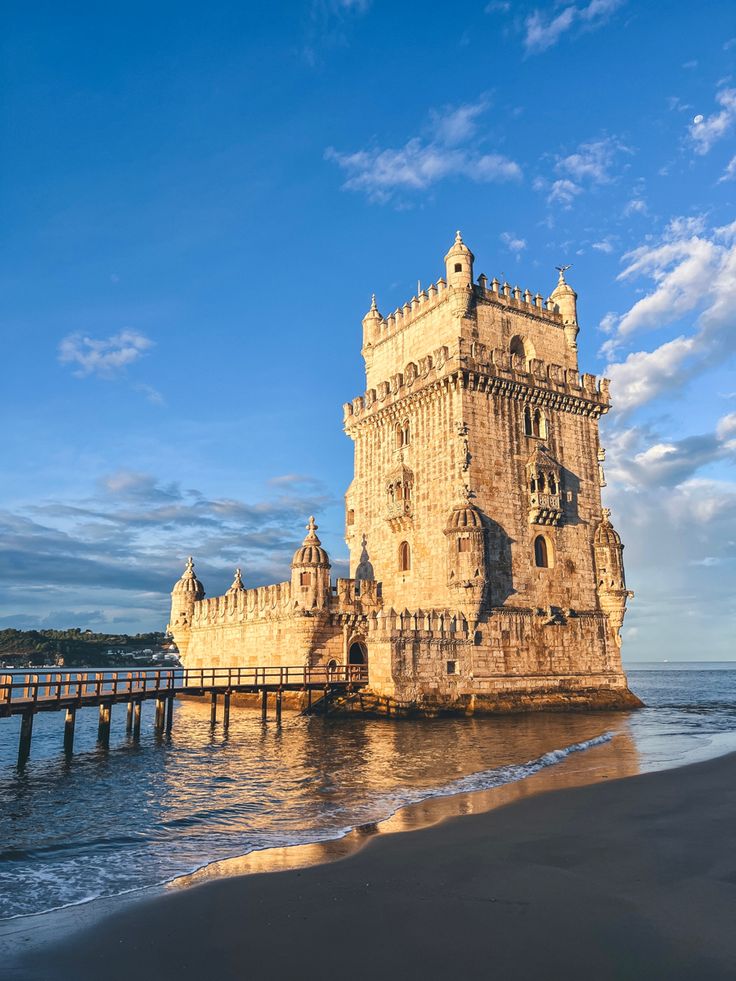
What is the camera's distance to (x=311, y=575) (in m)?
36.2

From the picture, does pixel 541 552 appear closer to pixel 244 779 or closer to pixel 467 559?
pixel 467 559

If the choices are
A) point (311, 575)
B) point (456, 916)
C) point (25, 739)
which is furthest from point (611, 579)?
point (456, 916)

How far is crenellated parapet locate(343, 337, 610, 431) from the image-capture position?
35.1 meters

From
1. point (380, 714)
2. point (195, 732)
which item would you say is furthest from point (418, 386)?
point (195, 732)

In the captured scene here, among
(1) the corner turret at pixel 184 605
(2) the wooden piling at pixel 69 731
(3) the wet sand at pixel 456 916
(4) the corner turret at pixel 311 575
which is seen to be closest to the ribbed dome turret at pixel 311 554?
(4) the corner turret at pixel 311 575

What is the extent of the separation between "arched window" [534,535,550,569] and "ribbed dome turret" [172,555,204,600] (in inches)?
1075

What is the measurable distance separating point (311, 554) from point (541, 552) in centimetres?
1157

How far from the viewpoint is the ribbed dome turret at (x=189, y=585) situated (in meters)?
52.4

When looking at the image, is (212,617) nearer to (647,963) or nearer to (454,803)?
(454,803)

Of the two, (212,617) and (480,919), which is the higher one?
(212,617)

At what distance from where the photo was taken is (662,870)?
381 inches

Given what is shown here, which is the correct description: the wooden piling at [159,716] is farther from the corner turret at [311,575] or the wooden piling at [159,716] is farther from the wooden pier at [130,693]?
the corner turret at [311,575]

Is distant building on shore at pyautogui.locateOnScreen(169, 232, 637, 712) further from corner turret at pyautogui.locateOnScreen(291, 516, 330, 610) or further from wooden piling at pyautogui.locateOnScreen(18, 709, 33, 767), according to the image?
wooden piling at pyautogui.locateOnScreen(18, 709, 33, 767)

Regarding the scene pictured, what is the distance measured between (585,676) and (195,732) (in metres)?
18.9
